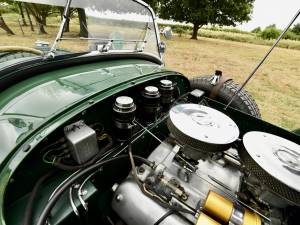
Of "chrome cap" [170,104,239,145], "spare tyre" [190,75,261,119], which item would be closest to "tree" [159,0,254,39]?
"spare tyre" [190,75,261,119]

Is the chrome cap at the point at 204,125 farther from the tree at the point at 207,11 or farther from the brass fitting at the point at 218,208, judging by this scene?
the tree at the point at 207,11

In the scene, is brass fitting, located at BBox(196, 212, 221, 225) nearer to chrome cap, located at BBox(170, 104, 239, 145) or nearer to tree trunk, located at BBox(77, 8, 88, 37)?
chrome cap, located at BBox(170, 104, 239, 145)

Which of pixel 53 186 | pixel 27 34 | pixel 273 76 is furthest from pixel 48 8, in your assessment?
pixel 273 76

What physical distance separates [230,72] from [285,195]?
24.8 feet

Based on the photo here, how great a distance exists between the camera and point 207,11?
56.2ft

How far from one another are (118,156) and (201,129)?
496 mm

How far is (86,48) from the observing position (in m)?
1.80

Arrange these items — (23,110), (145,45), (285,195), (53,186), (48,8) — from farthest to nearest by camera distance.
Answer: (145,45), (48,8), (23,110), (53,186), (285,195)

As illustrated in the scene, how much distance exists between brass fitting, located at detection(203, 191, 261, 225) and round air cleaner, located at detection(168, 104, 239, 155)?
0.80 feet

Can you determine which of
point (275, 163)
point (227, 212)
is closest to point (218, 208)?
point (227, 212)

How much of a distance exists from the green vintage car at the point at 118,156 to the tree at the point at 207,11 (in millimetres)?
17995

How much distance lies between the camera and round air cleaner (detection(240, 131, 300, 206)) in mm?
840

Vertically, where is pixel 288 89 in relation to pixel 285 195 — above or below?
below

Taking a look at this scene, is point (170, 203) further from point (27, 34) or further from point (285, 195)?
point (27, 34)
